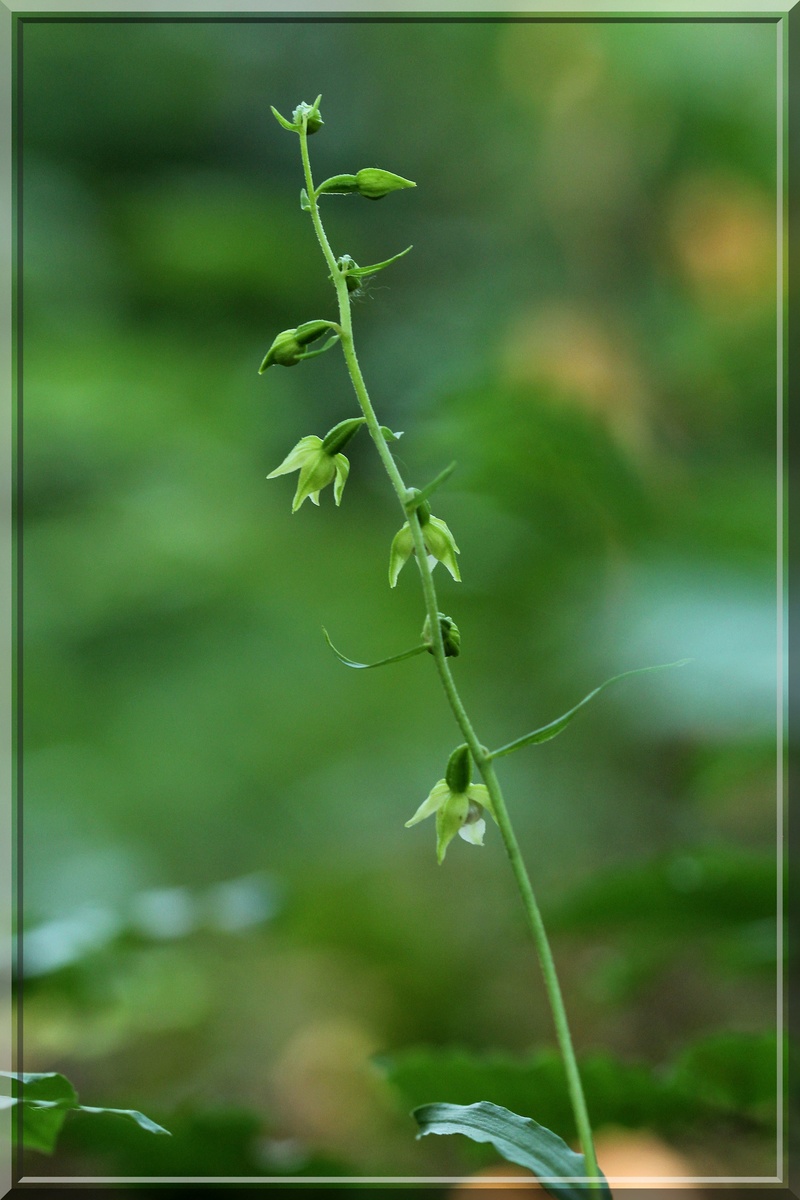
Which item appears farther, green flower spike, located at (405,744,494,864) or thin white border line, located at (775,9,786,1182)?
thin white border line, located at (775,9,786,1182)

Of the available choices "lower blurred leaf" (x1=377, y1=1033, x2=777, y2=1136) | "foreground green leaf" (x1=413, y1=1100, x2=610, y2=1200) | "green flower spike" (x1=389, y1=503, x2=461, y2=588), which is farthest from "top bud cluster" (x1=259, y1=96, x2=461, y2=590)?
"lower blurred leaf" (x1=377, y1=1033, x2=777, y2=1136)

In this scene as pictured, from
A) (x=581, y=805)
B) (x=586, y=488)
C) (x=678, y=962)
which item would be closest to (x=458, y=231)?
(x=586, y=488)

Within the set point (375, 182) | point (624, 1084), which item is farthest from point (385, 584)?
point (375, 182)

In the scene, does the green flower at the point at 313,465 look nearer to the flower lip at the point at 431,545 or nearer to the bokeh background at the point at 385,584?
the flower lip at the point at 431,545

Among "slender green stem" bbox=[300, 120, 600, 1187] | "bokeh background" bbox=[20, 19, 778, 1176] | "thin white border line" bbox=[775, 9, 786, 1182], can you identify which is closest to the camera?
"slender green stem" bbox=[300, 120, 600, 1187]

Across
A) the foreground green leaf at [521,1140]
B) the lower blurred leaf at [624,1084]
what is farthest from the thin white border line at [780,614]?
the foreground green leaf at [521,1140]

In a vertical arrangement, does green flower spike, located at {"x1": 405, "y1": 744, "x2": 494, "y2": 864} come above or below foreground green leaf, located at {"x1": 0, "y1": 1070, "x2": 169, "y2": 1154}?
above

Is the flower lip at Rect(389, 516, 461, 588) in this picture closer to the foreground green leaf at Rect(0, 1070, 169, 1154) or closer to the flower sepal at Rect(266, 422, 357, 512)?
the flower sepal at Rect(266, 422, 357, 512)
